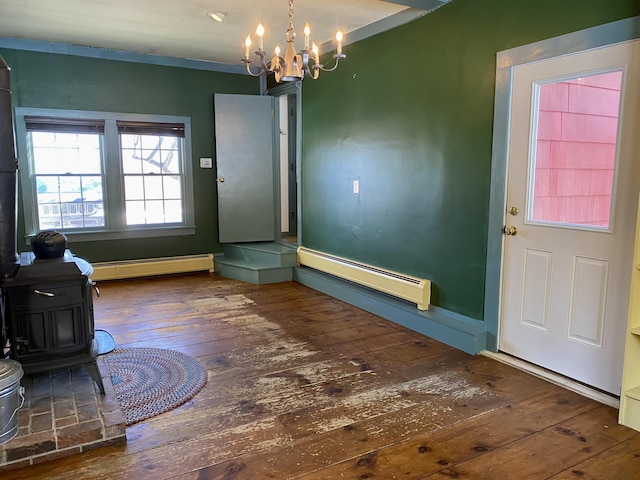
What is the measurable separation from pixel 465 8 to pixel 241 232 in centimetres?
378

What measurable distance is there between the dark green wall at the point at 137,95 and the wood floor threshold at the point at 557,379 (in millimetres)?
4038

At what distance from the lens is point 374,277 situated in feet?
14.0

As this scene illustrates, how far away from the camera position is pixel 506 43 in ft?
10.00

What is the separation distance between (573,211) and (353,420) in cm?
180

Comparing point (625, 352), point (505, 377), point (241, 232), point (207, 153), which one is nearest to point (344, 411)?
point (505, 377)

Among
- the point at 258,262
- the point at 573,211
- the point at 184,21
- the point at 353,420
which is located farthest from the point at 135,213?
the point at 573,211

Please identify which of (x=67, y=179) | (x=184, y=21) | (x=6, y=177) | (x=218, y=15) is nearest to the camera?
(x=6, y=177)

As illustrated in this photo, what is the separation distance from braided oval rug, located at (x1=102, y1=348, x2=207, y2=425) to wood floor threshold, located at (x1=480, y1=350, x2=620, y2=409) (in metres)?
2.01

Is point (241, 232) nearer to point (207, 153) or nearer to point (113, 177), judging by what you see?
point (207, 153)

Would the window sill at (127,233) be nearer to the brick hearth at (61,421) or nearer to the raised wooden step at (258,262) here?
the raised wooden step at (258,262)

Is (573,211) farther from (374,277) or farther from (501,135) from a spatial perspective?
(374,277)

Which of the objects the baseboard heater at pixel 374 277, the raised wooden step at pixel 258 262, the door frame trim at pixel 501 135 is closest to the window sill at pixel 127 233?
the raised wooden step at pixel 258 262

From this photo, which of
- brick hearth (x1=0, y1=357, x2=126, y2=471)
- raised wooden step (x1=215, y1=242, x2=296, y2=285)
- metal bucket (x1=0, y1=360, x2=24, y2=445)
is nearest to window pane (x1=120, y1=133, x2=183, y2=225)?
raised wooden step (x1=215, y1=242, x2=296, y2=285)

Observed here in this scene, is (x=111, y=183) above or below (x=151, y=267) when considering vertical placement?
above
